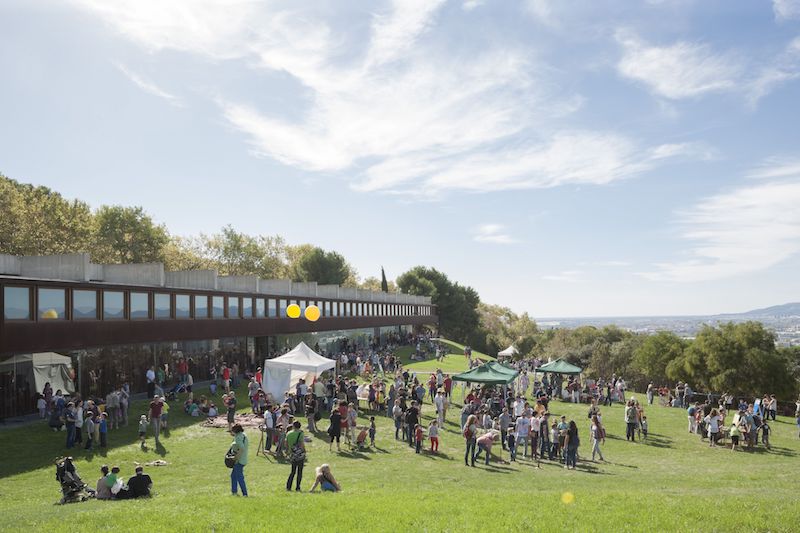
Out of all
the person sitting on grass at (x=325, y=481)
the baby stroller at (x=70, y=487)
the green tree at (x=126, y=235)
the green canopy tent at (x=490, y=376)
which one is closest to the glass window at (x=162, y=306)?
the green canopy tent at (x=490, y=376)

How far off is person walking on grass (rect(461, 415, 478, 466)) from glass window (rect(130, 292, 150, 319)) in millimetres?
18536

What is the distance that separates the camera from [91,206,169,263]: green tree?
63562 mm

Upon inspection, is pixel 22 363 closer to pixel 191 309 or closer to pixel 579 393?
pixel 191 309

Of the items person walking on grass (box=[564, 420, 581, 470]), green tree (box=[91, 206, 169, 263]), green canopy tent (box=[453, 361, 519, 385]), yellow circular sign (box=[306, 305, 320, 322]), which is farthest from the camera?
green tree (box=[91, 206, 169, 263])


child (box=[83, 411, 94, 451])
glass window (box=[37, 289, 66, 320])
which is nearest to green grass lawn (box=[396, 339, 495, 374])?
glass window (box=[37, 289, 66, 320])

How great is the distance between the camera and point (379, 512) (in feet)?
35.0

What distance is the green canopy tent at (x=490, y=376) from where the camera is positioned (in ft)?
87.8

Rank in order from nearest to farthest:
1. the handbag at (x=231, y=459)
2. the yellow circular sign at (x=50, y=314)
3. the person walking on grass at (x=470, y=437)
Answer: the handbag at (x=231, y=459), the person walking on grass at (x=470, y=437), the yellow circular sign at (x=50, y=314)

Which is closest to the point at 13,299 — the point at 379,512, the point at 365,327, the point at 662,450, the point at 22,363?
the point at 22,363

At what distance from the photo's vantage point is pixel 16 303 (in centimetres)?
2205

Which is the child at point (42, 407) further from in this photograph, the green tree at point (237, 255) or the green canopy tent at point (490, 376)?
the green tree at point (237, 255)

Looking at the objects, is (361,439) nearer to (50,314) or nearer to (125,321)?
(50,314)

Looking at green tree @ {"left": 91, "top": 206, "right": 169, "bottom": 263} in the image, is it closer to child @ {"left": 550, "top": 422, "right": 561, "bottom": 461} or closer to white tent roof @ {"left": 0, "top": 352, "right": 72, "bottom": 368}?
white tent roof @ {"left": 0, "top": 352, "right": 72, "bottom": 368}

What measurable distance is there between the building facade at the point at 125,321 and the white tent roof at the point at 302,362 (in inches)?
298
